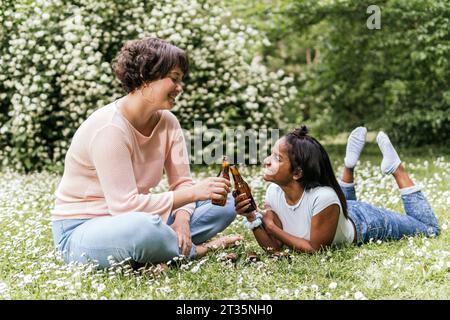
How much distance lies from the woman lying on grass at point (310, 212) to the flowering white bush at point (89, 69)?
381 cm

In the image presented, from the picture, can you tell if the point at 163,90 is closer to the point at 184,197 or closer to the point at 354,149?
the point at 184,197

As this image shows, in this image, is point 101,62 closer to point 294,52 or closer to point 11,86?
point 11,86

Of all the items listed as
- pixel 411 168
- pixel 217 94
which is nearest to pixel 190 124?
pixel 217 94

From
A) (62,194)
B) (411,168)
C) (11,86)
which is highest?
(11,86)

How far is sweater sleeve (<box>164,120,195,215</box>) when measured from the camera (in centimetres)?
394

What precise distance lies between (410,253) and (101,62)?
500 cm

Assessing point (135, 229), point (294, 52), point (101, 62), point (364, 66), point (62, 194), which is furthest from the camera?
point (294, 52)

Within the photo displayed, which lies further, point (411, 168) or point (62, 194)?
point (411, 168)

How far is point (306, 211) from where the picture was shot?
393cm

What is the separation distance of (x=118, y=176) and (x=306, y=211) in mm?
1173

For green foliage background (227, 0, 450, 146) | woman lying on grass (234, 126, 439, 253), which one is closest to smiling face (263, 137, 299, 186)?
woman lying on grass (234, 126, 439, 253)

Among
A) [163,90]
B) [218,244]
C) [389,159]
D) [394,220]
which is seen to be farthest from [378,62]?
[163,90]
